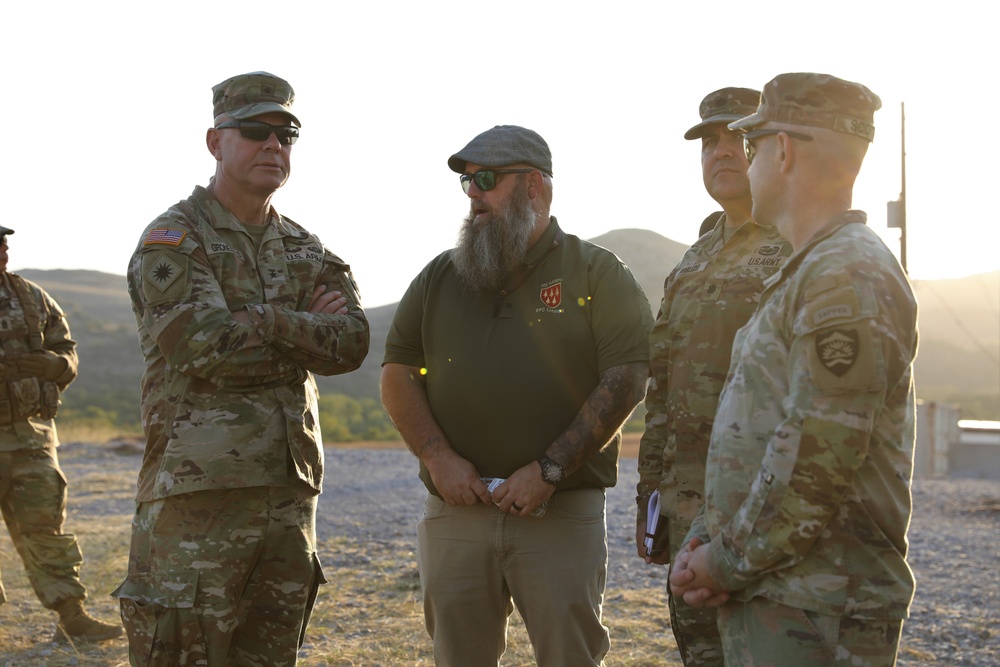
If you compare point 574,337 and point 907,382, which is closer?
point 907,382

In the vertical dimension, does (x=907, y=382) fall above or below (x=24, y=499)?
above

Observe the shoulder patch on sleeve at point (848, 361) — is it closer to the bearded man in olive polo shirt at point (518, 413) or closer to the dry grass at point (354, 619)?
the bearded man in olive polo shirt at point (518, 413)

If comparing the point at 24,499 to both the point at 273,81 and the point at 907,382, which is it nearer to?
the point at 273,81

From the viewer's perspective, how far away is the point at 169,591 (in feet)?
11.2

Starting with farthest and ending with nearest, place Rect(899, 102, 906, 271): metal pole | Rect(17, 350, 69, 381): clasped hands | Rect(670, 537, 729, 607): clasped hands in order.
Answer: Rect(899, 102, 906, 271): metal pole, Rect(17, 350, 69, 381): clasped hands, Rect(670, 537, 729, 607): clasped hands

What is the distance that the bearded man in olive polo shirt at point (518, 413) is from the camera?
11.7 ft

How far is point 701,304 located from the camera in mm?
3400

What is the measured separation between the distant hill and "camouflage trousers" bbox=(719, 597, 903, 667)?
140 ft

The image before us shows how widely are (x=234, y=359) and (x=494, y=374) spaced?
3.19 ft

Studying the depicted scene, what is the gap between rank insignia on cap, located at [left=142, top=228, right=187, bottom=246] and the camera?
3.58 m

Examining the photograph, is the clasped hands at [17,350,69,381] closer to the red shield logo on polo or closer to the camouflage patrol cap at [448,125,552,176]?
the camouflage patrol cap at [448,125,552,176]

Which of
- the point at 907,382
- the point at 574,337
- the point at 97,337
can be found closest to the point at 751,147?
the point at 907,382

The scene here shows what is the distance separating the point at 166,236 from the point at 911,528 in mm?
9599

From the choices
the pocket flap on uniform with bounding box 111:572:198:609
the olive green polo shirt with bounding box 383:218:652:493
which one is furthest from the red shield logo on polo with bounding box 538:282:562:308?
the pocket flap on uniform with bounding box 111:572:198:609
